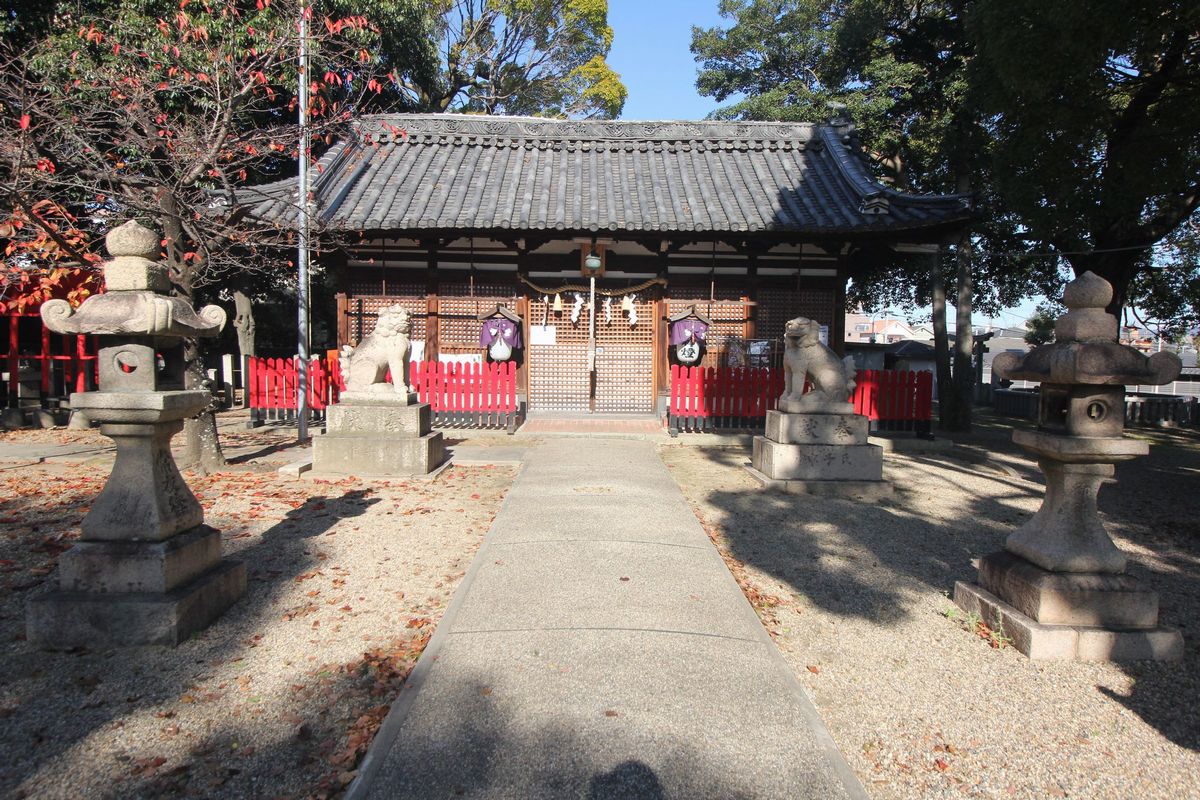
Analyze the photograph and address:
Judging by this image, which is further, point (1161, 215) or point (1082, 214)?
point (1161, 215)

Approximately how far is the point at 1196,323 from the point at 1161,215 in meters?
8.20

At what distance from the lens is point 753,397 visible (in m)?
11.1

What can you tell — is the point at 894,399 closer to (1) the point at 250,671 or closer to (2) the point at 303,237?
(2) the point at 303,237

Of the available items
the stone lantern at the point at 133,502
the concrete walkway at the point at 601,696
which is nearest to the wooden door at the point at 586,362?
the concrete walkway at the point at 601,696

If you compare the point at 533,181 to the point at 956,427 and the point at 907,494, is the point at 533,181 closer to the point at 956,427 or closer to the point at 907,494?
the point at 907,494

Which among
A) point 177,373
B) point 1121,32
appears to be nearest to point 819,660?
point 177,373

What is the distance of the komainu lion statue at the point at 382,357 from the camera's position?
7.89 m

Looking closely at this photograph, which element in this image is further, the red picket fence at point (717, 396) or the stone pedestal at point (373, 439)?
the red picket fence at point (717, 396)

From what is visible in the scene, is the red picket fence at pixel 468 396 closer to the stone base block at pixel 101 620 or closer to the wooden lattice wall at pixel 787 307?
the wooden lattice wall at pixel 787 307

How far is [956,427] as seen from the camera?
13.2 m

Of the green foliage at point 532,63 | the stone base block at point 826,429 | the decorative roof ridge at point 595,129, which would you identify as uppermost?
the green foliage at point 532,63

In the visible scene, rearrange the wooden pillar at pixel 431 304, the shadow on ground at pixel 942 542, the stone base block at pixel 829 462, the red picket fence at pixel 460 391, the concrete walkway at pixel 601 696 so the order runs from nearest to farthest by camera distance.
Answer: the concrete walkway at pixel 601 696 < the shadow on ground at pixel 942 542 < the stone base block at pixel 829 462 < the red picket fence at pixel 460 391 < the wooden pillar at pixel 431 304

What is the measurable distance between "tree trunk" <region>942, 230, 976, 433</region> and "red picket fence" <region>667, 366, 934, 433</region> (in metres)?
2.54

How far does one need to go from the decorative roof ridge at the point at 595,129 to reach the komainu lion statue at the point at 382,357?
26.8ft
